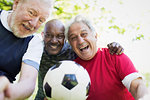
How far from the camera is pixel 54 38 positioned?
3355 mm

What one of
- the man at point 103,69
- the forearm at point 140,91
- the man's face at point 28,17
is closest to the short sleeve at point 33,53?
the man's face at point 28,17

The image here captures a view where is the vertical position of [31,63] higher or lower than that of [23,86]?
higher

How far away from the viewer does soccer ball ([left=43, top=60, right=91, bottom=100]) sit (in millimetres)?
2137

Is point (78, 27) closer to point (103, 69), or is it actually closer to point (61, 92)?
point (103, 69)

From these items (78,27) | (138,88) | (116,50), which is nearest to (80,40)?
(78,27)

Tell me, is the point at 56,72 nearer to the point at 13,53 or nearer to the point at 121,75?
the point at 13,53

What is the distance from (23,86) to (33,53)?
0.64 metres

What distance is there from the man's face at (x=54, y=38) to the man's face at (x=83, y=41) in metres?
0.45

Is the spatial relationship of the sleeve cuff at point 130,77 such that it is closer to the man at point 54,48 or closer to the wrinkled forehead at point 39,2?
the man at point 54,48

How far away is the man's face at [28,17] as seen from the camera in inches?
100.0

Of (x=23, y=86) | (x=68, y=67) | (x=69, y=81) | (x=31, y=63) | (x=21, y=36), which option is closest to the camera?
(x=23, y=86)

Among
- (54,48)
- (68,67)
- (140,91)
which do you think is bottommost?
(140,91)

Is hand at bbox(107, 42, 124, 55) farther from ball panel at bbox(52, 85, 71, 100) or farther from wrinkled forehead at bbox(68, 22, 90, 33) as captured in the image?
ball panel at bbox(52, 85, 71, 100)

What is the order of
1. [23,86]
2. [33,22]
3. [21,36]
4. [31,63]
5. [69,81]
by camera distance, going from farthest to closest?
[21,36]
[33,22]
[31,63]
[69,81]
[23,86]
